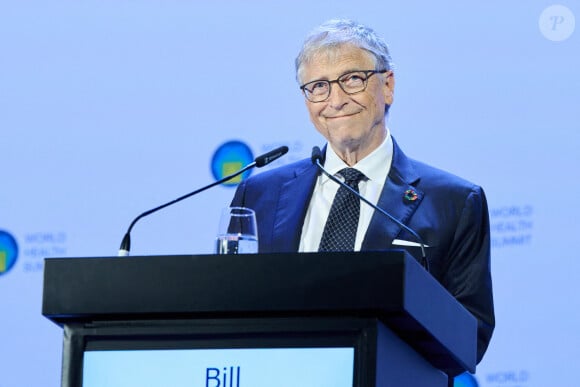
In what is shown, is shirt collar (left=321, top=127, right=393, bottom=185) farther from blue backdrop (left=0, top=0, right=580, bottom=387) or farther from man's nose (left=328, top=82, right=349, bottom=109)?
blue backdrop (left=0, top=0, right=580, bottom=387)

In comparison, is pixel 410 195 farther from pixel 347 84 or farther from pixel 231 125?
pixel 231 125

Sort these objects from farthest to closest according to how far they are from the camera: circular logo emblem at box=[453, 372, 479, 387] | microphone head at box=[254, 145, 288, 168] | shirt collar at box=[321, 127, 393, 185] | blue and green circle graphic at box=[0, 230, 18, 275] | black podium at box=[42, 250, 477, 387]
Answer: blue and green circle graphic at box=[0, 230, 18, 275]
circular logo emblem at box=[453, 372, 479, 387]
shirt collar at box=[321, 127, 393, 185]
microphone head at box=[254, 145, 288, 168]
black podium at box=[42, 250, 477, 387]

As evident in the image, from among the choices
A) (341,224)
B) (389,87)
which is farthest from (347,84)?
(341,224)

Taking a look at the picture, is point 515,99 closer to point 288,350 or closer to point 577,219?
point 577,219

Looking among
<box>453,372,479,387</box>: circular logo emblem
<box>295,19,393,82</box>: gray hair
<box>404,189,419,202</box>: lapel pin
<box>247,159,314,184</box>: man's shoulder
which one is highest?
<box>295,19,393,82</box>: gray hair

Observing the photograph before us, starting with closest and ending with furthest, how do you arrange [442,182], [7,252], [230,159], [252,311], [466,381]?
[252,311]
[442,182]
[466,381]
[230,159]
[7,252]

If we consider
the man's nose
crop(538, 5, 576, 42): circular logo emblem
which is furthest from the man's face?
crop(538, 5, 576, 42): circular logo emblem

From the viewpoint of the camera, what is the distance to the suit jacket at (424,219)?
2.71 m

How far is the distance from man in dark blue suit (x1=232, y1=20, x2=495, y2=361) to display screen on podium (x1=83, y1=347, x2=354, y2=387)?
1.02 meters

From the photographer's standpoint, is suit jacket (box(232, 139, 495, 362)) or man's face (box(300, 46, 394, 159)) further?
man's face (box(300, 46, 394, 159))

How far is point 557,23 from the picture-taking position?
11.2 ft

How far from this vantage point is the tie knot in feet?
9.71

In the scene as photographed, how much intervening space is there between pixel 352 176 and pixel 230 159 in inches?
36.6

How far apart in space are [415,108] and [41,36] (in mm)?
1530
